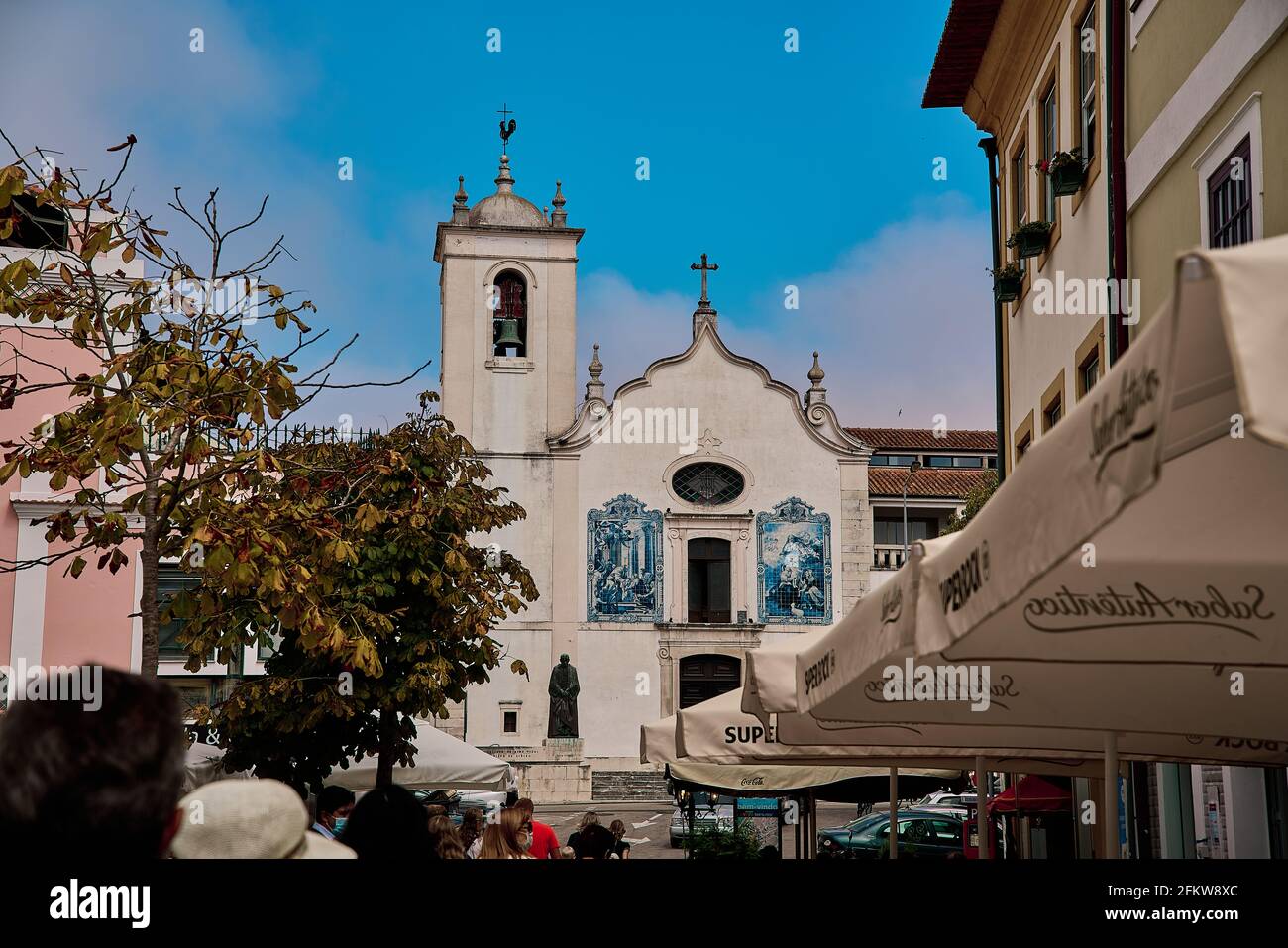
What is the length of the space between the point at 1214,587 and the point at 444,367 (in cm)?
4103

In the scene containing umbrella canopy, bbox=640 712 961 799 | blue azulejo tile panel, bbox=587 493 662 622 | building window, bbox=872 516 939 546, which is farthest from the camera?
building window, bbox=872 516 939 546

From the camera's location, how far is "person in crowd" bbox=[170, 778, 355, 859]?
9.17 feet

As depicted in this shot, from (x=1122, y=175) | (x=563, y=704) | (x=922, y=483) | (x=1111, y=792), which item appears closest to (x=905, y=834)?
(x=1122, y=175)

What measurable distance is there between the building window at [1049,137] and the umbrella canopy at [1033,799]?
549 centimetres

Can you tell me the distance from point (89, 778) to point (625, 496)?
1697 inches

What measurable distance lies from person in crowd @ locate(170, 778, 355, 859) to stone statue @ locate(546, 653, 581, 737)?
40487mm

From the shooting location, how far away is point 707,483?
1813 inches

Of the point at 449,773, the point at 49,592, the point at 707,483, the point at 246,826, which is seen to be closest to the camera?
the point at 246,826

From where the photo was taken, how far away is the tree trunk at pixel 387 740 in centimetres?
1648

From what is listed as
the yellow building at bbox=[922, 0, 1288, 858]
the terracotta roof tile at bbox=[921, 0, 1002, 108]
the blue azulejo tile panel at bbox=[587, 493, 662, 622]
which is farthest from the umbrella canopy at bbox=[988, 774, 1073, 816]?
the blue azulejo tile panel at bbox=[587, 493, 662, 622]

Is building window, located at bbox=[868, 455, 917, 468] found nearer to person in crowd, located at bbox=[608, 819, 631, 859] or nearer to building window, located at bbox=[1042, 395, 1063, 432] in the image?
person in crowd, located at bbox=[608, 819, 631, 859]

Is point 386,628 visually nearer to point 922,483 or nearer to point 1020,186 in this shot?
point 1020,186

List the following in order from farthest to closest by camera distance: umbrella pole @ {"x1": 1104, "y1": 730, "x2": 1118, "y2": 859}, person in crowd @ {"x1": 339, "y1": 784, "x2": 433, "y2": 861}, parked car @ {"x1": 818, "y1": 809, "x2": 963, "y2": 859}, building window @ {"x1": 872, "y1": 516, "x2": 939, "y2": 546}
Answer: building window @ {"x1": 872, "y1": 516, "x2": 939, "y2": 546}, parked car @ {"x1": 818, "y1": 809, "x2": 963, "y2": 859}, umbrella pole @ {"x1": 1104, "y1": 730, "x2": 1118, "y2": 859}, person in crowd @ {"x1": 339, "y1": 784, "x2": 433, "y2": 861}
